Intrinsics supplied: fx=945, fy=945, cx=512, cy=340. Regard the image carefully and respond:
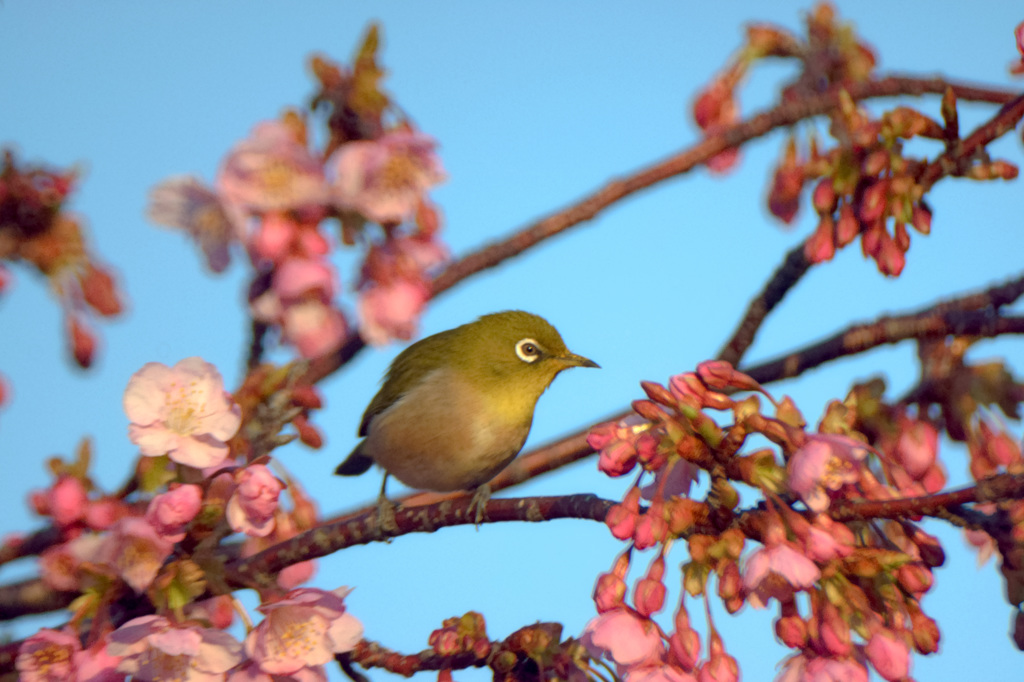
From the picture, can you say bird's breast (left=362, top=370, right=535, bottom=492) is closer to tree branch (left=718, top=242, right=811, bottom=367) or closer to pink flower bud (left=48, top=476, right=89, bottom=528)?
tree branch (left=718, top=242, right=811, bottom=367)

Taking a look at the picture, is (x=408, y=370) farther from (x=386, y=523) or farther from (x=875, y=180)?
(x=875, y=180)

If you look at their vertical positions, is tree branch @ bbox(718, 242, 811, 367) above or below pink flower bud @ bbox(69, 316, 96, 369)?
above

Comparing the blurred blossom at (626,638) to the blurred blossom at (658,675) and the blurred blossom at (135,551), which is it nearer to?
the blurred blossom at (658,675)

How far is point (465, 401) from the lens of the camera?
5613mm

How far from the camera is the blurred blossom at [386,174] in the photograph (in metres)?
2.64

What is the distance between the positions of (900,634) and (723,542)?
0.55 meters

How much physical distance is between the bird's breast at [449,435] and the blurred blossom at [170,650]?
8.35 ft

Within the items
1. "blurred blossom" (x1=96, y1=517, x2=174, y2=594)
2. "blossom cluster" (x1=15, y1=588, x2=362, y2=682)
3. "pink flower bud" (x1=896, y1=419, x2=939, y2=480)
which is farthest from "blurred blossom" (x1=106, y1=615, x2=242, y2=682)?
"pink flower bud" (x1=896, y1=419, x2=939, y2=480)

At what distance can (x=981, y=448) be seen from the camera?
3.70 metres

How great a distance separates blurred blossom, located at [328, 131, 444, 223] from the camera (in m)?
2.64

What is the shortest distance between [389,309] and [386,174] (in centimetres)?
44

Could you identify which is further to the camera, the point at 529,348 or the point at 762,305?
the point at 529,348

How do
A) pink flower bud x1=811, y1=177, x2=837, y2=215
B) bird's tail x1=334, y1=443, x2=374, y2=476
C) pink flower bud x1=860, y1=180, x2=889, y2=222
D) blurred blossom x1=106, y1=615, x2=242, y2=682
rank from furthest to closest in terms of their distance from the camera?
bird's tail x1=334, y1=443, x2=374, y2=476 < pink flower bud x1=811, y1=177, x2=837, y2=215 < pink flower bud x1=860, y1=180, x2=889, y2=222 < blurred blossom x1=106, y1=615, x2=242, y2=682

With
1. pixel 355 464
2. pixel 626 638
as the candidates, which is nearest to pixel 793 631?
pixel 626 638
